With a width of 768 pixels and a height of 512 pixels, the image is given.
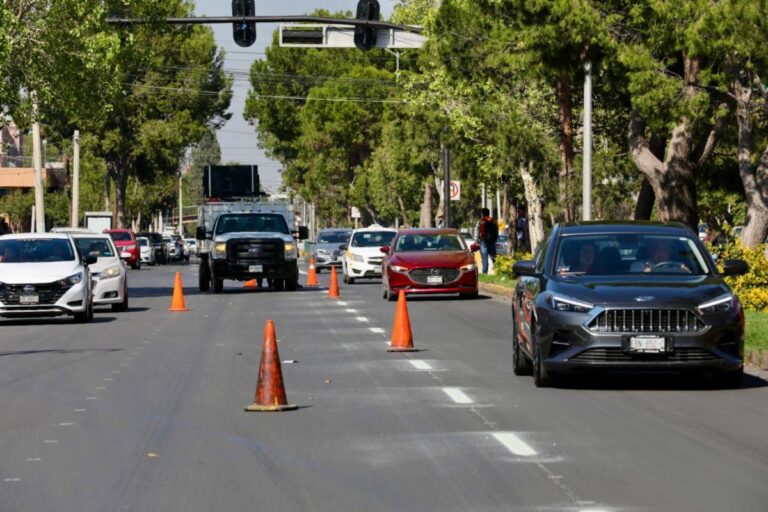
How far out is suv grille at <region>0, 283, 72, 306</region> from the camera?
2738 cm

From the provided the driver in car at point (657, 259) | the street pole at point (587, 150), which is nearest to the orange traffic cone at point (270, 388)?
the driver in car at point (657, 259)

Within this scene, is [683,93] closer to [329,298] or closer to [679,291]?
[329,298]

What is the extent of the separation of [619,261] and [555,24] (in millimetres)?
13550

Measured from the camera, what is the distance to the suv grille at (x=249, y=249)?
40.2 m

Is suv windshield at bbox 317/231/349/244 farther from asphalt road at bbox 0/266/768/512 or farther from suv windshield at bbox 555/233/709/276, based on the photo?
suv windshield at bbox 555/233/709/276

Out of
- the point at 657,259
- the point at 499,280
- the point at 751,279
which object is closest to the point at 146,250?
the point at 499,280

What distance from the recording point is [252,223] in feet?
138

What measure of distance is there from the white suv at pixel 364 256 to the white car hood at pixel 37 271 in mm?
17917

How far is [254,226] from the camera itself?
138 ft

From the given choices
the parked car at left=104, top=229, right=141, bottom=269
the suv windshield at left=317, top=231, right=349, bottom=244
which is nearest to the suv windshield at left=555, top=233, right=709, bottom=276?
the suv windshield at left=317, top=231, right=349, bottom=244

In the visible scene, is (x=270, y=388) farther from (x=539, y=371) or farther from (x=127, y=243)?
(x=127, y=243)

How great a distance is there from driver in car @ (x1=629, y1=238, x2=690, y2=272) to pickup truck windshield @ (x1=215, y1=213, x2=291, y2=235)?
85.0ft

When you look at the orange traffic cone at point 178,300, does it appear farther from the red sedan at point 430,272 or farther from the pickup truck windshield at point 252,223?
the pickup truck windshield at point 252,223

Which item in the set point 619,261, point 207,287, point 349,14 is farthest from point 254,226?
point 349,14
